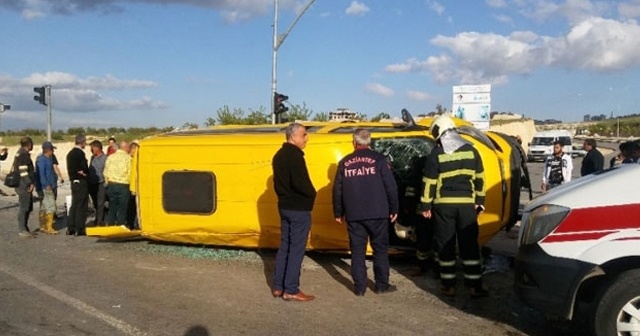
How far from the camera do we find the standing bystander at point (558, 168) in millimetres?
10930

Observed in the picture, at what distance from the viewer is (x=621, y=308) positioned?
4.35 metres

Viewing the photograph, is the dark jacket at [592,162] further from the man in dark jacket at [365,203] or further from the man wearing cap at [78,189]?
the man wearing cap at [78,189]

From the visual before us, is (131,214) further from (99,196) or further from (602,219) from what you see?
(602,219)

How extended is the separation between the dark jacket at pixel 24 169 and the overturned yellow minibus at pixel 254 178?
3.32 meters

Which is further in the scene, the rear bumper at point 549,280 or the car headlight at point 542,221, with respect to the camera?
the car headlight at point 542,221

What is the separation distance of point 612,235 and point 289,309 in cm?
308

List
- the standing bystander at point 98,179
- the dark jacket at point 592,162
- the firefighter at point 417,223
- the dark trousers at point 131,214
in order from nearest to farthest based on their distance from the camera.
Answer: the firefighter at point 417,223 < the dark jacket at point 592,162 < the dark trousers at point 131,214 < the standing bystander at point 98,179

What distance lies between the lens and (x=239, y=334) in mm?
5316

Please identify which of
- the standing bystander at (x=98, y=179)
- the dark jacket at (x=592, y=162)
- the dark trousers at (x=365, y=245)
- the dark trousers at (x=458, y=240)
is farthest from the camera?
the standing bystander at (x=98, y=179)

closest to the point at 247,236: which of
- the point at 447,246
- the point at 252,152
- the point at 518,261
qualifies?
the point at 252,152

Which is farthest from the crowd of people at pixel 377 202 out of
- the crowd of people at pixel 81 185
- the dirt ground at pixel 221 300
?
the crowd of people at pixel 81 185

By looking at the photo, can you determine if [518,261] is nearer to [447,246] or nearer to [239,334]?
[447,246]

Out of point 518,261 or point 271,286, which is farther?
point 271,286

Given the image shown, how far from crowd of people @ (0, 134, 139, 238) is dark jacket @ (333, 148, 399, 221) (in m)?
4.99
